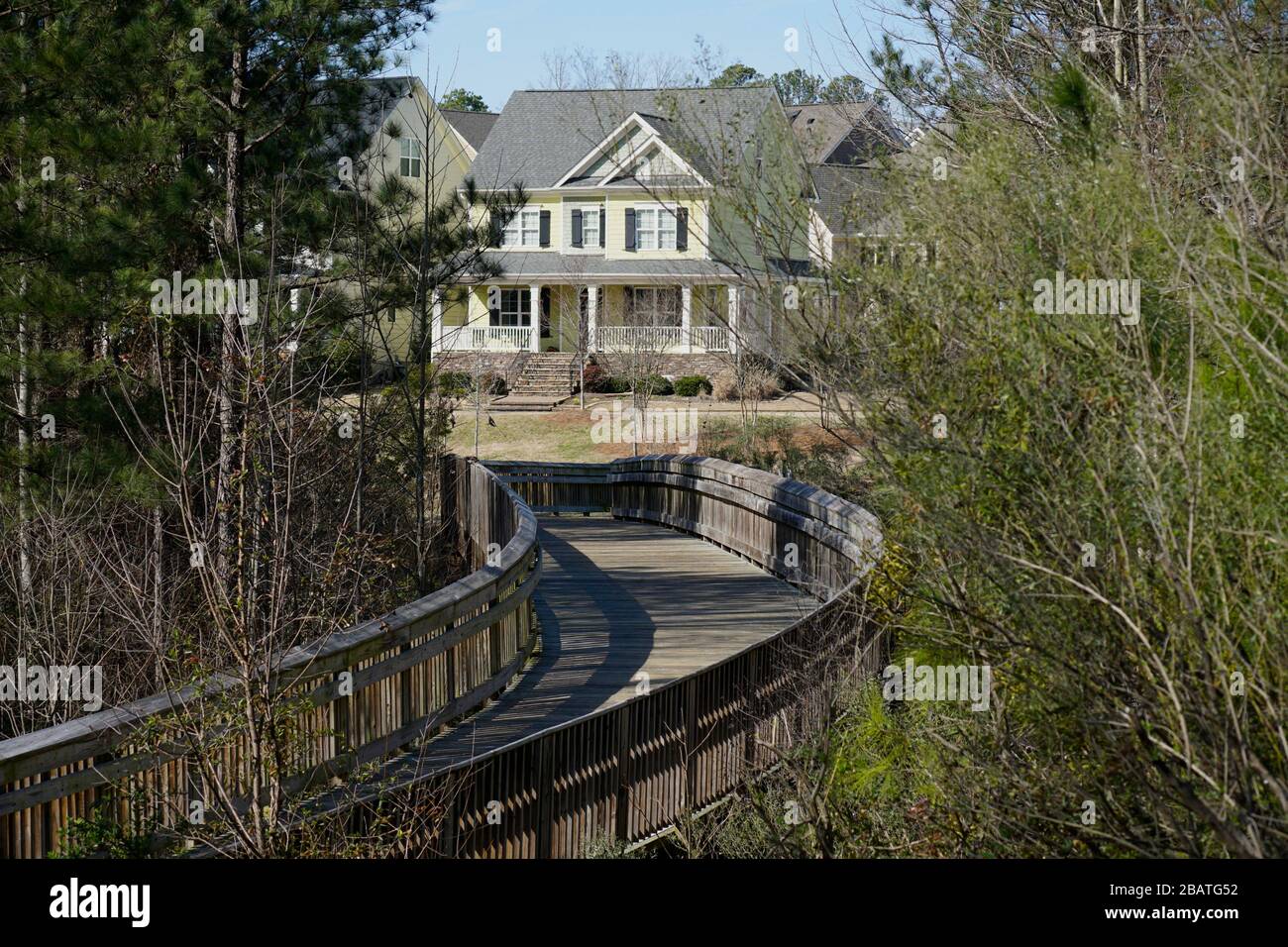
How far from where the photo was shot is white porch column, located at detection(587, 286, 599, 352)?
143ft

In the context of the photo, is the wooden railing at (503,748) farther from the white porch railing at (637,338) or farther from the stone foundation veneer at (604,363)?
the stone foundation veneer at (604,363)

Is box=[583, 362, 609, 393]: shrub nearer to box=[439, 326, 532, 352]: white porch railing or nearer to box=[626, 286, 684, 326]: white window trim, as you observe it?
box=[626, 286, 684, 326]: white window trim

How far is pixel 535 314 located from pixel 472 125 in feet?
45.5

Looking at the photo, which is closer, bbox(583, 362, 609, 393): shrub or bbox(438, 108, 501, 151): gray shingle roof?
bbox(583, 362, 609, 393): shrub

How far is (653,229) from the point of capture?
45844 millimetres

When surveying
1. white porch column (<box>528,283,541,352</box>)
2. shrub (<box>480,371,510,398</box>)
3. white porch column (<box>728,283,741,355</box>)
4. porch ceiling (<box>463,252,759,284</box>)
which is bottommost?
shrub (<box>480,371,510,398</box>)

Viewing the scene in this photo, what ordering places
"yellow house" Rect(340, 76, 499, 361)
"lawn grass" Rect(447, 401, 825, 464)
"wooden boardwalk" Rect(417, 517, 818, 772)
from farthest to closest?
"lawn grass" Rect(447, 401, 825, 464)
"yellow house" Rect(340, 76, 499, 361)
"wooden boardwalk" Rect(417, 517, 818, 772)

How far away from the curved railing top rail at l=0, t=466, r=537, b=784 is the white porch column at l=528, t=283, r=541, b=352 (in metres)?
33.6

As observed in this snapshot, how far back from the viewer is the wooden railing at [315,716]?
237 inches

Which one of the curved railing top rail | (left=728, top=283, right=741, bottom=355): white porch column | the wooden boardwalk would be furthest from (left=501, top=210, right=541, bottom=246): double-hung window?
the curved railing top rail

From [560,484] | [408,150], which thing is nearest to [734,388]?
[408,150]

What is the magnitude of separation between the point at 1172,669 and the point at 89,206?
1300 cm

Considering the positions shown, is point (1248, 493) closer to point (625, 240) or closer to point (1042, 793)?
point (1042, 793)

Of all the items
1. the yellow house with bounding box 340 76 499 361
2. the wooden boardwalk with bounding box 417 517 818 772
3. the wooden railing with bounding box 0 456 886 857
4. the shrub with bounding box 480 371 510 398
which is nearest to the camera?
the wooden railing with bounding box 0 456 886 857
